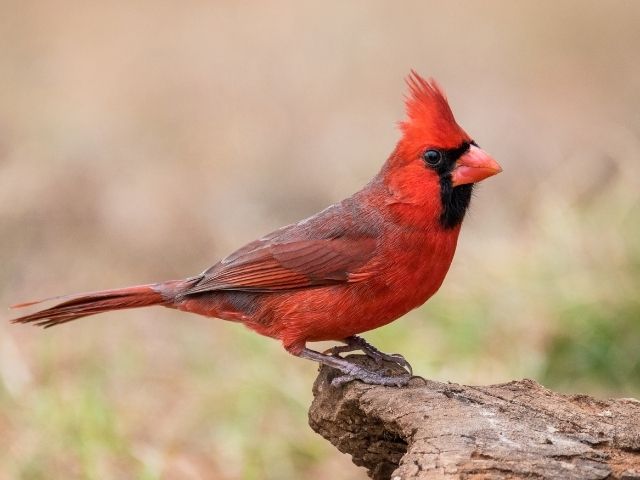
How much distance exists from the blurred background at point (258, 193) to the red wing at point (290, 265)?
3.49 feet

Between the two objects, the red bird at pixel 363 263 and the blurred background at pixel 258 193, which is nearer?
the red bird at pixel 363 263

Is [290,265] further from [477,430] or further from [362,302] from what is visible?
[477,430]

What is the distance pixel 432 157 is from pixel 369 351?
0.65 metres

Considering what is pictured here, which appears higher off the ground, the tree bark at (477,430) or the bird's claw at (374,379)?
the bird's claw at (374,379)

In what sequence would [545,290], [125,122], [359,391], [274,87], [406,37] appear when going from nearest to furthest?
[359,391] < [545,290] < [125,122] < [274,87] < [406,37]

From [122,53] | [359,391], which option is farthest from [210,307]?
[122,53]

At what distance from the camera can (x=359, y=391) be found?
10.2 ft

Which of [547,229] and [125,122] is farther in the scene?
[125,122]

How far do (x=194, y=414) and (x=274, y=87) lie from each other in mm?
4879

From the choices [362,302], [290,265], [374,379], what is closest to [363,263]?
[362,302]

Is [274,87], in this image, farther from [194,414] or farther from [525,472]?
[525,472]

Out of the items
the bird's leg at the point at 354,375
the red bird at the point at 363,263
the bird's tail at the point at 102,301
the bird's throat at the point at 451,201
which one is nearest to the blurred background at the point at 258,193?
the bird's tail at the point at 102,301

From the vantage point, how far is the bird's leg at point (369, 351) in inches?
136

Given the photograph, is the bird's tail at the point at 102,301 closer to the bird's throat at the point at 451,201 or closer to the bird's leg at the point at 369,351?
the bird's leg at the point at 369,351
